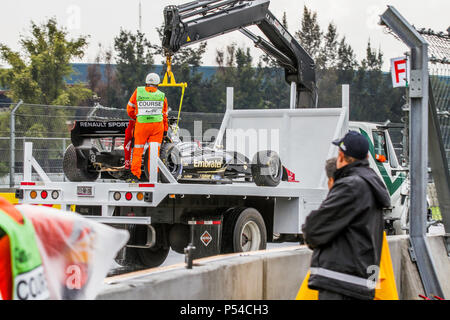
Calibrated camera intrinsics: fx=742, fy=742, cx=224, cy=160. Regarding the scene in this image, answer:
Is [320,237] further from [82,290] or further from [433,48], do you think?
[433,48]

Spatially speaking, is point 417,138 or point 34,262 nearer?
point 34,262

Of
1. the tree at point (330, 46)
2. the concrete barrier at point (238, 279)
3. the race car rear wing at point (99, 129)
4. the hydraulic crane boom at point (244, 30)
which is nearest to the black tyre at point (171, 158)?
the race car rear wing at point (99, 129)

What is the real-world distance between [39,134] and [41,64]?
1287 centimetres

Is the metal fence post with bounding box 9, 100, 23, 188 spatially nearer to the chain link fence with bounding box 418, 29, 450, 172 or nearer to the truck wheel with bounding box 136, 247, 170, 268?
the truck wheel with bounding box 136, 247, 170, 268

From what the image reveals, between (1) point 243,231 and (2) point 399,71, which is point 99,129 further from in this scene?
(2) point 399,71

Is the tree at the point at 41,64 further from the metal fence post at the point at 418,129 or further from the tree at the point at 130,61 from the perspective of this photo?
the metal fence post at the point at 418,129

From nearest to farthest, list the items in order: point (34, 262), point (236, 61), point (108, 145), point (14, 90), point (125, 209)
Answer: point (34, 262), point (125, 209), point (108, 145), point (14, 90), point (236, 61)

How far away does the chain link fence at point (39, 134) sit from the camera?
18.9 m

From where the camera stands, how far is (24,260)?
327 cm

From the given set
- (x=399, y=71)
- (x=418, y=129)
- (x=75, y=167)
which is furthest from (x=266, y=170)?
(x=399, y=71)

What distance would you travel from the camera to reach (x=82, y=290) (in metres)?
3.74

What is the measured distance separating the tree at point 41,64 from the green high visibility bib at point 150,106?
72.5 ft
